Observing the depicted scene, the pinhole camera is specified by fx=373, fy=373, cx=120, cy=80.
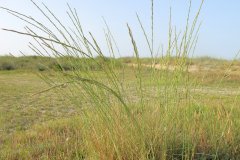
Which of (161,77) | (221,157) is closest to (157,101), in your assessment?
(161,77)

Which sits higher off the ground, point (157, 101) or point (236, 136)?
point (157, 101)

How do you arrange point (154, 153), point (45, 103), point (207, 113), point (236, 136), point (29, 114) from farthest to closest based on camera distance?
point (45, 103)
point (29, 114)
point (207, 113)
point (236, 136)
point (154, 153)

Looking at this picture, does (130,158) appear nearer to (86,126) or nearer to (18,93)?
(86,126)

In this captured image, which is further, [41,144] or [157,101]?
[41,144]

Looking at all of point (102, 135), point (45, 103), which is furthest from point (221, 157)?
point (45, 103)

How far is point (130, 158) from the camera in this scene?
87.8 inches

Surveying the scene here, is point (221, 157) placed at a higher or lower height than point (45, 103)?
higher

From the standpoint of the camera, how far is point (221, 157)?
8.20ft

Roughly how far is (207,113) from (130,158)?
1019mm

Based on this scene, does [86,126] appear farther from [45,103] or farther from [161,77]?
[45,103]

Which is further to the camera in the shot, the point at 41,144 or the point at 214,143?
the point at 41,144

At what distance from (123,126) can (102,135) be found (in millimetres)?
226

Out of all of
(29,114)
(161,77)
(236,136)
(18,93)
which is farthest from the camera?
(18,93)

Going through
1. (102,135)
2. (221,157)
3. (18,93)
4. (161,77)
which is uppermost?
(161,77)
